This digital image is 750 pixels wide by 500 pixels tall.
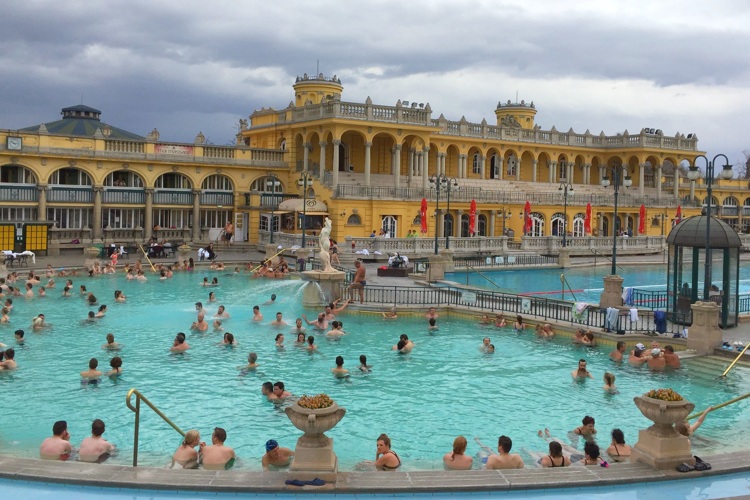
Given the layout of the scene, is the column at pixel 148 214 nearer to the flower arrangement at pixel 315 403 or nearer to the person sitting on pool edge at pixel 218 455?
the person sitting on pool edge at pixel 218 455

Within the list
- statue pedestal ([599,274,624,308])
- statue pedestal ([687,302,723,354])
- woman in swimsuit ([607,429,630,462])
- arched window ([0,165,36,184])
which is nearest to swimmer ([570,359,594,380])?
statue pedestal ([687,302,723,354])

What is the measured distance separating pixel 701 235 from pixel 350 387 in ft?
42.4

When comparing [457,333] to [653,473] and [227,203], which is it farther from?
→ [227,203]

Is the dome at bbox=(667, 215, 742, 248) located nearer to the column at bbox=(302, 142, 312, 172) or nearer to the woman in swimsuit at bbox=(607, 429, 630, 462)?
the woman in swimsuit at bbox=(607, 429, 630, 462)

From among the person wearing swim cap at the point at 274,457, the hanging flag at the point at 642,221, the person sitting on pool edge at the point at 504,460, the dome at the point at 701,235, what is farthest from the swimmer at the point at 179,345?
the hanging flag at the point at 642,221

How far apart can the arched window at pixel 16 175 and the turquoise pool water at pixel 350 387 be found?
21.2 meters

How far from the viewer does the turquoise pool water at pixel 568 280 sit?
3384cm

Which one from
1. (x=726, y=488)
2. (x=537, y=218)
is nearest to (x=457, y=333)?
(x=726, y=488)

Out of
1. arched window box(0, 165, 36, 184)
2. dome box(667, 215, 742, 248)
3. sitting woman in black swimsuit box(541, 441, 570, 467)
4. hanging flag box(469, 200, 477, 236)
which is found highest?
arched window box(0, 165, 36, 184)

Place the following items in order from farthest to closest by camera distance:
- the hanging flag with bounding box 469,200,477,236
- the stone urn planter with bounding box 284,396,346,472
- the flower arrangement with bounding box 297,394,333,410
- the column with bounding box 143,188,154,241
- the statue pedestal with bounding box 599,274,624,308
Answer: the hanging flag with bounding box 469,200,477,236
the column with bounding box 143,188,154,241
the statue pedestal with bounding box 599,274,624,308
the flower arrangement with bounding box 297,394,333,410
the stone urn planter with bounding box 284,396,346,472

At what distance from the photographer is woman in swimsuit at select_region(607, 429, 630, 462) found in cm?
1250

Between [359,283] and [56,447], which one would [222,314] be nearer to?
[359,283]

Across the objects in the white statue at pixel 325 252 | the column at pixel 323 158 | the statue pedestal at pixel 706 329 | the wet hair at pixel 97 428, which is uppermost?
the column at pixel 323 158

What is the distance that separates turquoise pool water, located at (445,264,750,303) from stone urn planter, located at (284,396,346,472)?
2217cm
